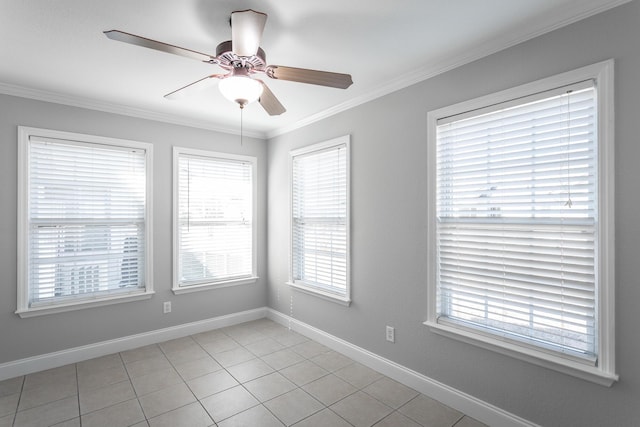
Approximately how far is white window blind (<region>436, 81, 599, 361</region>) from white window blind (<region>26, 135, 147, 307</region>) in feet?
9.98

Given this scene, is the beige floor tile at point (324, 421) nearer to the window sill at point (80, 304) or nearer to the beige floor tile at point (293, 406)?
the beige floor tile at point (293, 406)

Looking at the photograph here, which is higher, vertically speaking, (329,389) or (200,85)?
(200,85)

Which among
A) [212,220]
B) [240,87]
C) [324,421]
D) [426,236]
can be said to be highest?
[240,87]

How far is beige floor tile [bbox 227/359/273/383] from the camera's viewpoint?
2896mm

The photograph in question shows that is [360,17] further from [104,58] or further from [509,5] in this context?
[104,58]

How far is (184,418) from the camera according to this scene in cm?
231

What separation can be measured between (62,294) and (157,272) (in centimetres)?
83

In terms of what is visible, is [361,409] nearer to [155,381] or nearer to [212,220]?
[155,381]

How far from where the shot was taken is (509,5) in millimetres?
1814

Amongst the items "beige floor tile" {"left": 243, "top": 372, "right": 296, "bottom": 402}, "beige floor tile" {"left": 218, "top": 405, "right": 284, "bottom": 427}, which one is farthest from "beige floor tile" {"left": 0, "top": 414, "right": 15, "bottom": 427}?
"beige floor tile" {"left": 243, "top": 372, "right": 296, "bottom": 402}

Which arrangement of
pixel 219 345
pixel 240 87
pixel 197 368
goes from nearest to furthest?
pixel 240 87
pixel 197 368
pixel 219 345

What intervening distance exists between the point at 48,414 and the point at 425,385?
8.98ft

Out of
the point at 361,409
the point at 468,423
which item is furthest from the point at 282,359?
the point at 468,423

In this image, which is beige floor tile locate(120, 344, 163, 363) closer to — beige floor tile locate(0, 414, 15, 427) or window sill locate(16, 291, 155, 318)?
window sill locate(16, 291, 155, 318)
